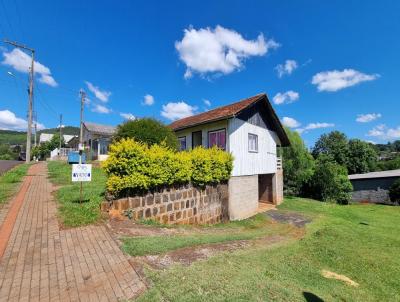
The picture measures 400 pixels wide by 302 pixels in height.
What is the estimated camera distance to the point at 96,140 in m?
32.3

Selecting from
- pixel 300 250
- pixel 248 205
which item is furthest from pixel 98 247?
pixel 248 205

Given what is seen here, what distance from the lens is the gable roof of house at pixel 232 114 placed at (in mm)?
Answer: 13258

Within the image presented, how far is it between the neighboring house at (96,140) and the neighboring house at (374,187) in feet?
107

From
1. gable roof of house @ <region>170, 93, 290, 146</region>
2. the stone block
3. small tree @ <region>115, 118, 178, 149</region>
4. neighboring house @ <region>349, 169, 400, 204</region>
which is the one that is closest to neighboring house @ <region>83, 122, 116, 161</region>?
gable roof of house @ <region>170, 93, 290, 146</region>

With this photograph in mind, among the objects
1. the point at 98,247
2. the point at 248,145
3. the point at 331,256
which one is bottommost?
the point at 331,256

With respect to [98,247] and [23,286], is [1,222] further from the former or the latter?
[23,286]

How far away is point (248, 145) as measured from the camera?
15039 mm

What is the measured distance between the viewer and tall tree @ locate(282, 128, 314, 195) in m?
24.8

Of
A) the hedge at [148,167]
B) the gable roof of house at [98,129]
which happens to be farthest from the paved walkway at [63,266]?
the gable roof of house at [98,129]

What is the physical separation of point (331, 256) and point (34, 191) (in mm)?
12838

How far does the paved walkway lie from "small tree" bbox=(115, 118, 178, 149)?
6.74 meters

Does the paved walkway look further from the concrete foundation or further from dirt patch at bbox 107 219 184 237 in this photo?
the concrete foundation

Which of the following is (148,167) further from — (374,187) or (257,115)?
(374,187)

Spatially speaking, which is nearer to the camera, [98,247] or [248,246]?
[98,247]
